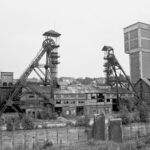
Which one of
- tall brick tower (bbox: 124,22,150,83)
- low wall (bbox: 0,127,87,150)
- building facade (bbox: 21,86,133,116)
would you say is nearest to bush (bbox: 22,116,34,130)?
low wall (bbox: 0,127,87,150)

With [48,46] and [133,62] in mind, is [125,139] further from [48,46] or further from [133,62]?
[133,62]

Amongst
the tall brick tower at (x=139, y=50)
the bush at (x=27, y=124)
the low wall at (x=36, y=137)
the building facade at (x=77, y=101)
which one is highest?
the tall brick tower at (x=139, y=50)

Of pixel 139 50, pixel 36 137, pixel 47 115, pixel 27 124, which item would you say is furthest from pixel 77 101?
pixel 139 50

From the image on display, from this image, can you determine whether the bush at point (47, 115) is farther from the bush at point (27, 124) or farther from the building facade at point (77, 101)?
the bush at point (27, 124)

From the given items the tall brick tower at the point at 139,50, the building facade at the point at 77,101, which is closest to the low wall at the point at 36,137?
the building facade at the point at 77,101

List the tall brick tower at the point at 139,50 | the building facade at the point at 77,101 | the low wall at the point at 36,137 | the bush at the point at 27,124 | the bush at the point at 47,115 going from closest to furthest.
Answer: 1. the low wall at the point at 36,137
2. the bush at the point at 27,124
3. the bush at the point at 47,115
4. the building facade at the point at 77,101
5. the tall brick tower at the point at 139,50

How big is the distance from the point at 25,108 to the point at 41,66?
7.68 meters

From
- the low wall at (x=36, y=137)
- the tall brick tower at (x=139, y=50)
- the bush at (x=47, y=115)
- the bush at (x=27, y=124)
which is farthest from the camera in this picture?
the tall brick tower at (x=139, y=50)

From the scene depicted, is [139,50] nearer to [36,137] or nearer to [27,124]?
[27,124]

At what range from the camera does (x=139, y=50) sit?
72.7m

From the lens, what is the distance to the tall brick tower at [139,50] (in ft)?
239

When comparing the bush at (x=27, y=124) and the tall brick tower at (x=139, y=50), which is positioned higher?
the tall brick tower at (x=139, y=50)

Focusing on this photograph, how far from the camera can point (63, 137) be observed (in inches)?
886

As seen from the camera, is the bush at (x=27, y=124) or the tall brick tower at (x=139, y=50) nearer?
the bush at (x=27, y=124)
